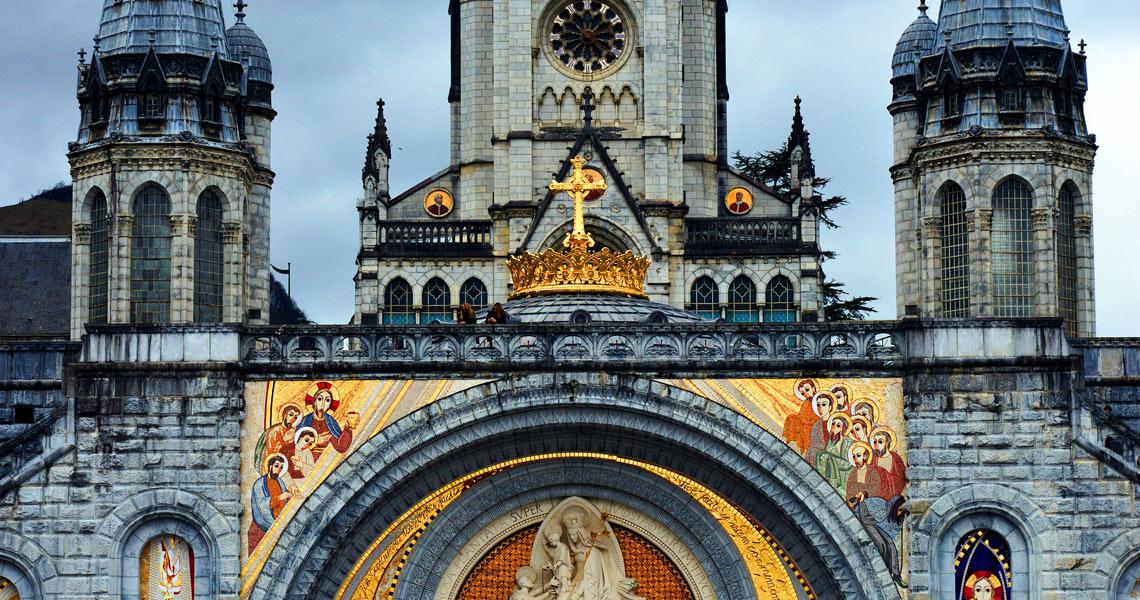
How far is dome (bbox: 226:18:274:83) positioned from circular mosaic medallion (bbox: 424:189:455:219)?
11.3 meters

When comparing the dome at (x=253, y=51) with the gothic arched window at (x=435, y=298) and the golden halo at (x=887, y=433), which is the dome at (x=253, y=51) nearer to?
the gothic arched window at (x=435, y=298)

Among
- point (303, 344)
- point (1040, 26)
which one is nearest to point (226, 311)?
point (303, 344)

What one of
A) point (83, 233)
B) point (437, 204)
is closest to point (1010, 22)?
point (83, 233)

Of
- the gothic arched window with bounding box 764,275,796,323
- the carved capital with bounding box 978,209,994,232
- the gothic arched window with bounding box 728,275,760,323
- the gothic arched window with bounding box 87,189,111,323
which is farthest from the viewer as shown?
the gothic arched window with bounding box 764,275,796,323

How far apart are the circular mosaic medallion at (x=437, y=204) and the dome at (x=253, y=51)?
11328mm

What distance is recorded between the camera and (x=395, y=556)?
134 ft

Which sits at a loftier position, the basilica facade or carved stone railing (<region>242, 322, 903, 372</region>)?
carved stone railing (<region>242, 322, 903, 372</region>)

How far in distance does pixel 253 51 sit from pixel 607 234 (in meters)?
11.4

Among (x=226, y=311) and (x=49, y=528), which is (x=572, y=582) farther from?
(x=226, y=311)

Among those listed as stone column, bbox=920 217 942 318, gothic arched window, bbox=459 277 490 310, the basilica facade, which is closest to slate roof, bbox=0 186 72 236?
gothic arched window, bbox=459 277 490 310

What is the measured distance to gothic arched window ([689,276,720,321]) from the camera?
2601 inches

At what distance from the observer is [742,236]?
67.1 m

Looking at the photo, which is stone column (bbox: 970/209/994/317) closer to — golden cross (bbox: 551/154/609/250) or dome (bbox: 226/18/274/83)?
golden cross (bbox: 551/154/609/250)

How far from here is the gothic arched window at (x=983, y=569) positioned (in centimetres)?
3981
